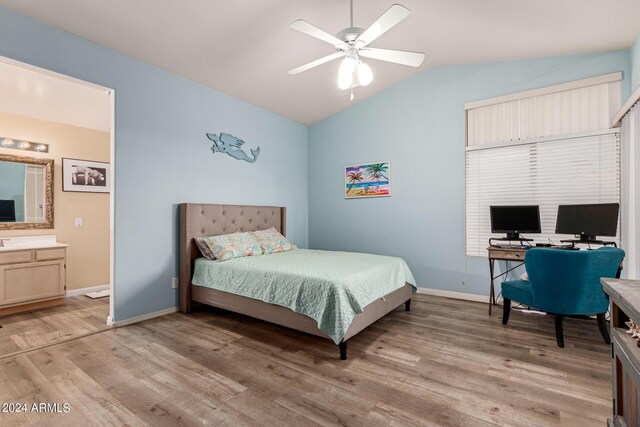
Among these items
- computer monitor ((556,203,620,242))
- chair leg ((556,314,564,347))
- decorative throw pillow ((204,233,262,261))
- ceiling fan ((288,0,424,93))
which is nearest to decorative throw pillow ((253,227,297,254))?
decorative throw pillow ((204,233,262,261))

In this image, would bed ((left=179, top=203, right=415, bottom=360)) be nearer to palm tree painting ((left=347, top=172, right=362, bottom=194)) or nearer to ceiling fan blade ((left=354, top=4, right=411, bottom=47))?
palm tree painting ((left=347, top=172, right=362, bottom=194))

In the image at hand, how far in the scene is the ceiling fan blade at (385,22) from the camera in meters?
1.95

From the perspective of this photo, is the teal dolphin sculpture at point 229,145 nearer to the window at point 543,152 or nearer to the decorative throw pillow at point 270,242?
the decorative throw pillow at point 270,242

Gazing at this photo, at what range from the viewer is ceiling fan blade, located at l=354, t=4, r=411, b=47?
1.95 m

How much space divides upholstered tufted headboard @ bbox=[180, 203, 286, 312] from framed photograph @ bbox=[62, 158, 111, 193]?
1.82 meters

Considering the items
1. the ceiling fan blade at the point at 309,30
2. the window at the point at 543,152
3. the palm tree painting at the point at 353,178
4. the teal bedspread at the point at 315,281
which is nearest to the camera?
the ceiling fan blade at the point at 309,30

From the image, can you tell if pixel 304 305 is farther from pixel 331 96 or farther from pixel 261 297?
pixel 331 96

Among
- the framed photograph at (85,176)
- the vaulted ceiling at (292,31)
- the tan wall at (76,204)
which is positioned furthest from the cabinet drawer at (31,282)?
the vaulted ceiling at (292,31)

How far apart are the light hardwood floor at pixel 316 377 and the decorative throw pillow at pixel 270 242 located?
1142mm

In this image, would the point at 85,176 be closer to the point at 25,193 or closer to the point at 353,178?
the point at 25,193

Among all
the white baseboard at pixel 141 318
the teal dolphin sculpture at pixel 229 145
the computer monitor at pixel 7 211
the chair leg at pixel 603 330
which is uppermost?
the teal dolphin sculpture at pixel 229 145

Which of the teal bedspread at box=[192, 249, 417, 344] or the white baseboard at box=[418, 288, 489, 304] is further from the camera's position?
the white baseboard at box=[418, 288, 489, 304]

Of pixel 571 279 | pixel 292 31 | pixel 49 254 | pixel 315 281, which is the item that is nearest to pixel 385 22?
pixel 292 31

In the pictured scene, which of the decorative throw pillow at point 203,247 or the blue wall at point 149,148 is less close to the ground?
the blue wall at point 149,148
